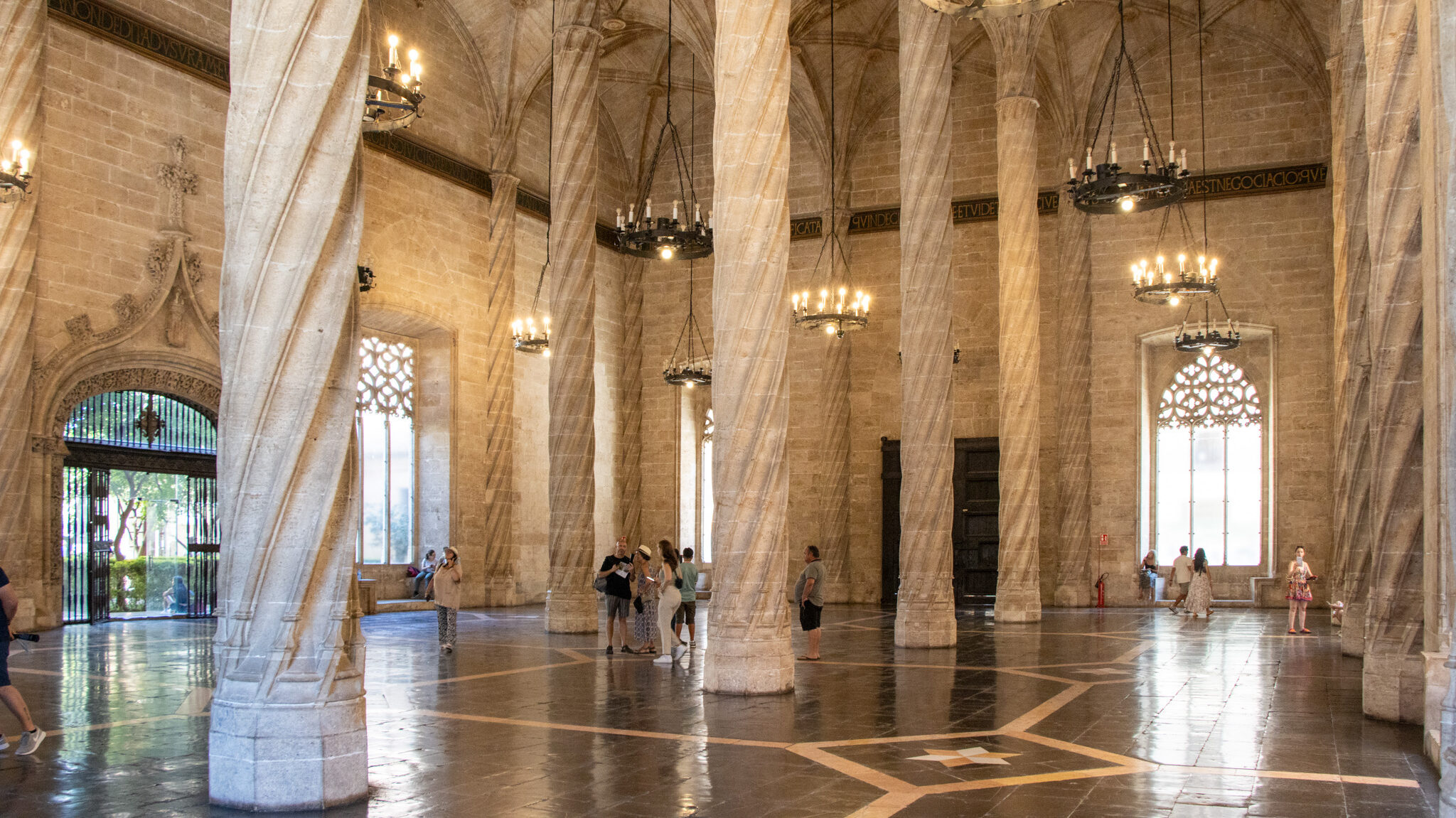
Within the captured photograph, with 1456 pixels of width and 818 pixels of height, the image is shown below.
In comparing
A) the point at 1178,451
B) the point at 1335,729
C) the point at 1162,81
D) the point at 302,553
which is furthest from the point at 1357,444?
the point at 1162,81

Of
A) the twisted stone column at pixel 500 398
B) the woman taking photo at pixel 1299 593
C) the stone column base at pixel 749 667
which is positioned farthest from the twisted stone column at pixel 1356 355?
the twisted stone column at pixel 500 398

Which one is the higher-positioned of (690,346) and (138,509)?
(690,346)

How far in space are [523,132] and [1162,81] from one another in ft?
45.2

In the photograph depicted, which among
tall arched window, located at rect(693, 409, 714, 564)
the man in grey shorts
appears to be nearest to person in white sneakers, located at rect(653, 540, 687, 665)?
the man in grey shorts

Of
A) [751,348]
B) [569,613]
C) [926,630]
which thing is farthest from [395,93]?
[926,630]

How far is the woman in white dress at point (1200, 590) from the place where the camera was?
68.4 ft

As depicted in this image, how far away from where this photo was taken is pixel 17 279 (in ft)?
48.7

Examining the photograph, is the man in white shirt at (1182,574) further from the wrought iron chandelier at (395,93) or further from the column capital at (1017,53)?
the wrought iron chandelier at (395,93)

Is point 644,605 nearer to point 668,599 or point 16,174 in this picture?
point 668,599

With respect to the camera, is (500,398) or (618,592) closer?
(618,592)

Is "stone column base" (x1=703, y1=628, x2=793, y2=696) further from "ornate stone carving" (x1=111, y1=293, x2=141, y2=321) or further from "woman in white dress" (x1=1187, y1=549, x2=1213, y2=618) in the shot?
"woman in white dress" (x1=1187, y1=549, x2=1213, y2=618)

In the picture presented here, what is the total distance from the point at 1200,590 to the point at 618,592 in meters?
11.8

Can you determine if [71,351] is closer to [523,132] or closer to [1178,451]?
[523,132]

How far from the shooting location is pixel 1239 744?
8.07 metres
